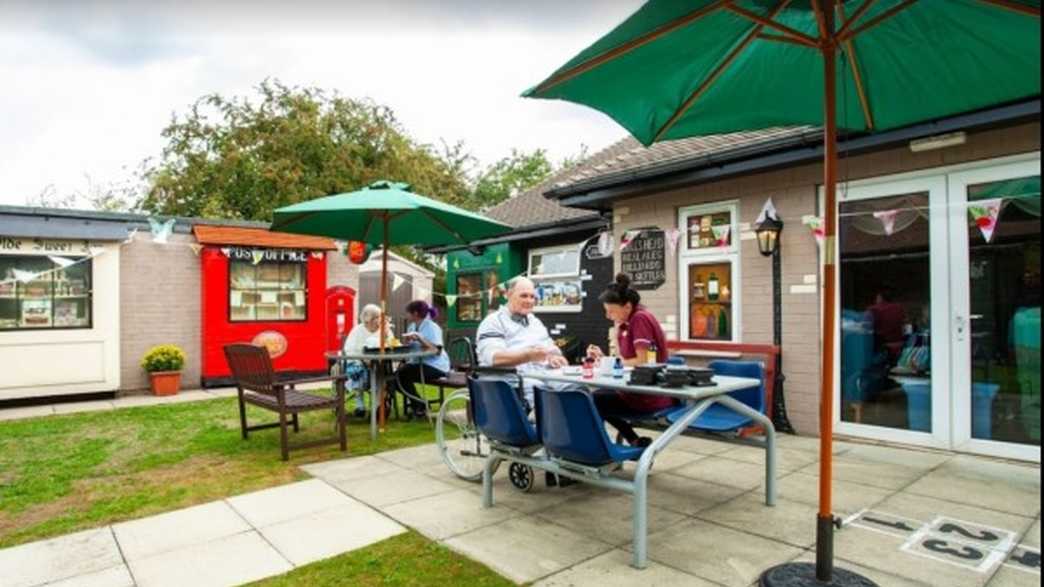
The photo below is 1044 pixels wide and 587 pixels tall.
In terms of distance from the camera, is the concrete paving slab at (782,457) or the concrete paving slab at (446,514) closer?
the concrete paving slab at (446,514)

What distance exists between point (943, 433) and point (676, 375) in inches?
120

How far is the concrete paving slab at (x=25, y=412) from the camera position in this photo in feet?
22.3

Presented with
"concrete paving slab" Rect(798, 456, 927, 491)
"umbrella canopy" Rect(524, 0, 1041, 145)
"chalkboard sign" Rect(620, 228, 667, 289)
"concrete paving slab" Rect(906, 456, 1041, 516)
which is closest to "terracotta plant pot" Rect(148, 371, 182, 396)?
"chalkboard sign" Rect(620, 228, 667, 289)

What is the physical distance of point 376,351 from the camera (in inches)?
235

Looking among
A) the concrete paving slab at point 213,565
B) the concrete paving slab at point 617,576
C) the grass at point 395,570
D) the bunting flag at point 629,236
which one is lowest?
the concrete paving slab at point 213,565

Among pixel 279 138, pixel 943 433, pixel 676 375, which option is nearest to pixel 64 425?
pixel 676 375

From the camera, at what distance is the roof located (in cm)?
881

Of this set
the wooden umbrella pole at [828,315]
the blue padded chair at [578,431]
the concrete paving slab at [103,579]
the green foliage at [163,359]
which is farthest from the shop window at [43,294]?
the wooden umbrella pole at [828,315]

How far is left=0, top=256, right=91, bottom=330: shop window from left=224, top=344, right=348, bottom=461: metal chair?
4.25m

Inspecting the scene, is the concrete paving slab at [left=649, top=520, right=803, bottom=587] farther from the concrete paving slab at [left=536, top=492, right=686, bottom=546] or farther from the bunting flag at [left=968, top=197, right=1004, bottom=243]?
the bunting flag at [left=968, top=197, right=1004, bottom=243]

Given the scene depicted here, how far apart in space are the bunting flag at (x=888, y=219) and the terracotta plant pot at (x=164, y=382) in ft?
29.1

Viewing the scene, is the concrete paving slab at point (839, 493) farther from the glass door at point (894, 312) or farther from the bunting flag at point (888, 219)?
the bunting flag at point (888, 219)

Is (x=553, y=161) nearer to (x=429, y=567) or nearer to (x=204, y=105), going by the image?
(x=204, y=105)

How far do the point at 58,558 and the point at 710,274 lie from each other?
18.6 feet
